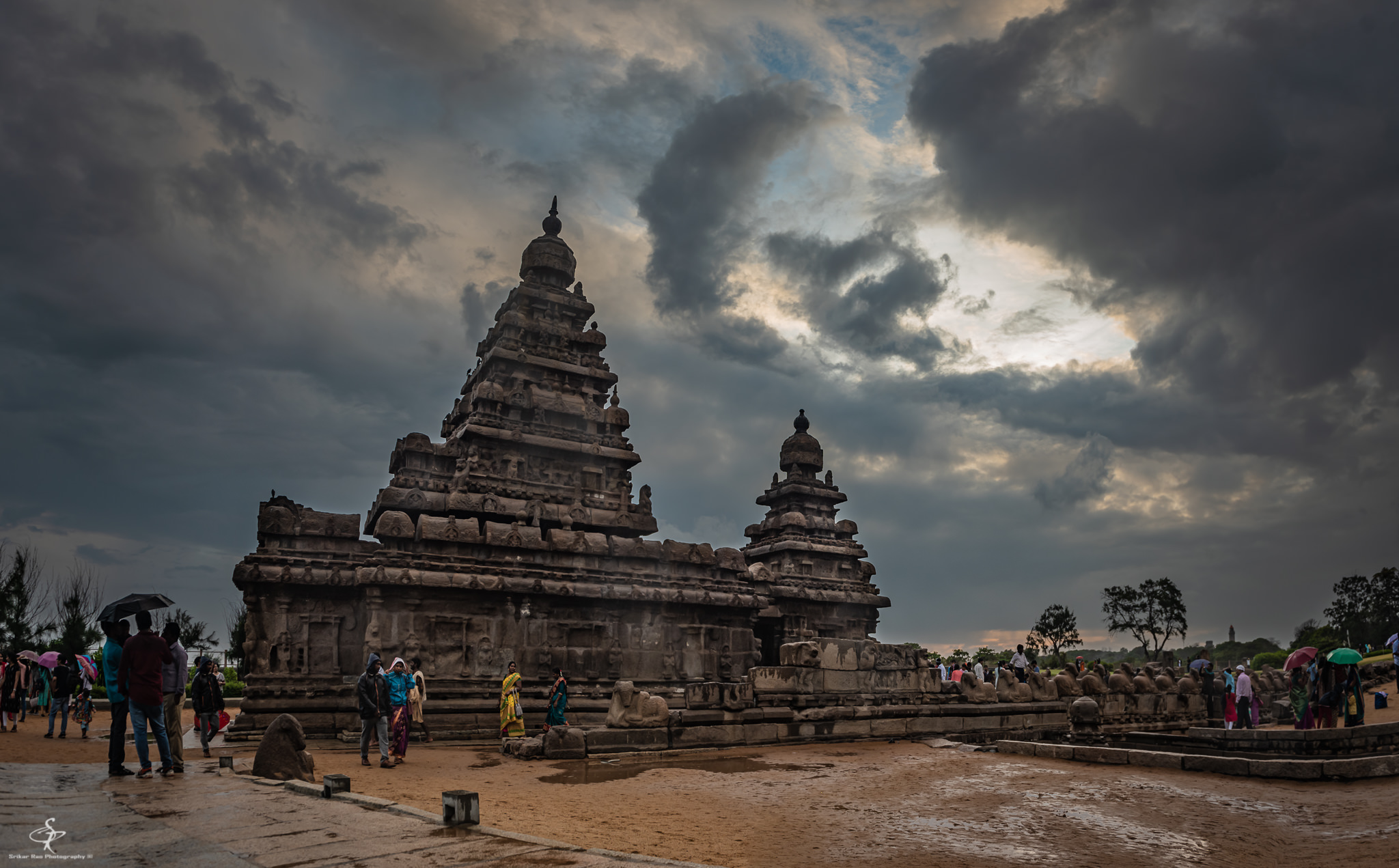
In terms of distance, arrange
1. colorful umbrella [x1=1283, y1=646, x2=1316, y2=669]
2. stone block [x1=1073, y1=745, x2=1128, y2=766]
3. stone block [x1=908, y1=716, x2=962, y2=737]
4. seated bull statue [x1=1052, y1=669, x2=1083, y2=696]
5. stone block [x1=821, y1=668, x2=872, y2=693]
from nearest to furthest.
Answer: stone block [x1=1073, y1=745, x2=1128, y2=766] → colorful umbrella [x1=1283, y1=646, x2=1316, y2=669] → stone block [x1=821, y1=668, x2=872, y2=693] → stone block [x1=908, y1=716, x2=962, y2=737] → seated bull statue [x1=1052, y1=669, x2=1083, y2=696]

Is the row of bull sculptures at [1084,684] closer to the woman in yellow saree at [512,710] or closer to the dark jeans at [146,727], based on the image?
the woman in yellow saree at [512,710]

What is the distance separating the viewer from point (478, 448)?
26.3 m

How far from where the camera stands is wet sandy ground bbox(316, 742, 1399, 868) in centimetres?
776

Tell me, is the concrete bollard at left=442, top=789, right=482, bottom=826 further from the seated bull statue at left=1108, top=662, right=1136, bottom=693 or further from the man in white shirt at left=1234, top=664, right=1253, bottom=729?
the seated bull statue at left=1108, top=662, right=1136, bottom=693

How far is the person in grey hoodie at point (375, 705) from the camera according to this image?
43.3ft

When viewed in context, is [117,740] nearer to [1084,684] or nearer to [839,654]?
[839,654]

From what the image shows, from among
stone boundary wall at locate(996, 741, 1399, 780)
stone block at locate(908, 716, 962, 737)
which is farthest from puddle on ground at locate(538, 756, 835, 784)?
stone block at locate(908, 716, 962, 737)

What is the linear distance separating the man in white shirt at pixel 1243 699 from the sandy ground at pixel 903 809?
32.6 ft

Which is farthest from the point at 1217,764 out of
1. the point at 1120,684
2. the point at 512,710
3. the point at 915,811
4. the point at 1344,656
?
the point at 512,710

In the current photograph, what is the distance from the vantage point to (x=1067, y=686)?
23.4 m

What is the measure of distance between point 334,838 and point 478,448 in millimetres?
20397

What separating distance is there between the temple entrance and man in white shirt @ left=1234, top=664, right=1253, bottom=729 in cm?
1638

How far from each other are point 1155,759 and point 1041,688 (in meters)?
9.41

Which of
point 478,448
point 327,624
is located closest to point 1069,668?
point 478,448
